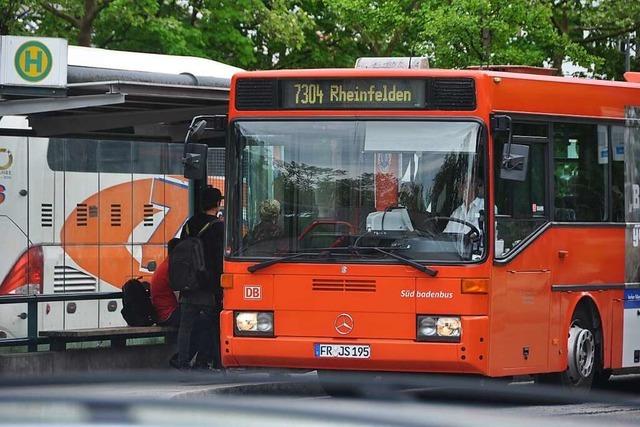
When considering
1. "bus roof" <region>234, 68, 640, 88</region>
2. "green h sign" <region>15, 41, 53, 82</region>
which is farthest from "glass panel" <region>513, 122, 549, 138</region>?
"green h sign" <region>15, 41, 53, 82</region>

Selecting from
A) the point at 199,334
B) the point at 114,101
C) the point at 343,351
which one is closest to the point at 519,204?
the point at 343,351

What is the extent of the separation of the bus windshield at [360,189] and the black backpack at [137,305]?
2.94 metres

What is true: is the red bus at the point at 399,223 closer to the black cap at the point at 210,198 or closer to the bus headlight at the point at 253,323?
the bus headlight at the point at 253,323

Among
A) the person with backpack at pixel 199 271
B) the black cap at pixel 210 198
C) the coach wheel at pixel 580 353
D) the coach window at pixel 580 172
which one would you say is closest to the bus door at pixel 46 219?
the person with backpack at pixel 199 271

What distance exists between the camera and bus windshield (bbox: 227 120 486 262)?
12.2 m

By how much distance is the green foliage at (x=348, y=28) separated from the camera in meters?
28.8

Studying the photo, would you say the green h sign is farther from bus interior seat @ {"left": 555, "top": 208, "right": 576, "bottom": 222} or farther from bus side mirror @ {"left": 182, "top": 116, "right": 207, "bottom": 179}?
bus interior seat @ {"left": 555, "top": 208, "right": 576, "bottom": 222}

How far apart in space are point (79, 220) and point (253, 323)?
6.51 m

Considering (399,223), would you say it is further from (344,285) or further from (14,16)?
(14,16)

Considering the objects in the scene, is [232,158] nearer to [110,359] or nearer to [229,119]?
[229,119]

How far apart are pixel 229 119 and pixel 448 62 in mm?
16361

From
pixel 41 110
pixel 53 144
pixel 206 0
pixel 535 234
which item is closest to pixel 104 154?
pixel 53 144

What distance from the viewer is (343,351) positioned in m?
12.5

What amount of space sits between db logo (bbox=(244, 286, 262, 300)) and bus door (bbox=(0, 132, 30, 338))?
542cm
